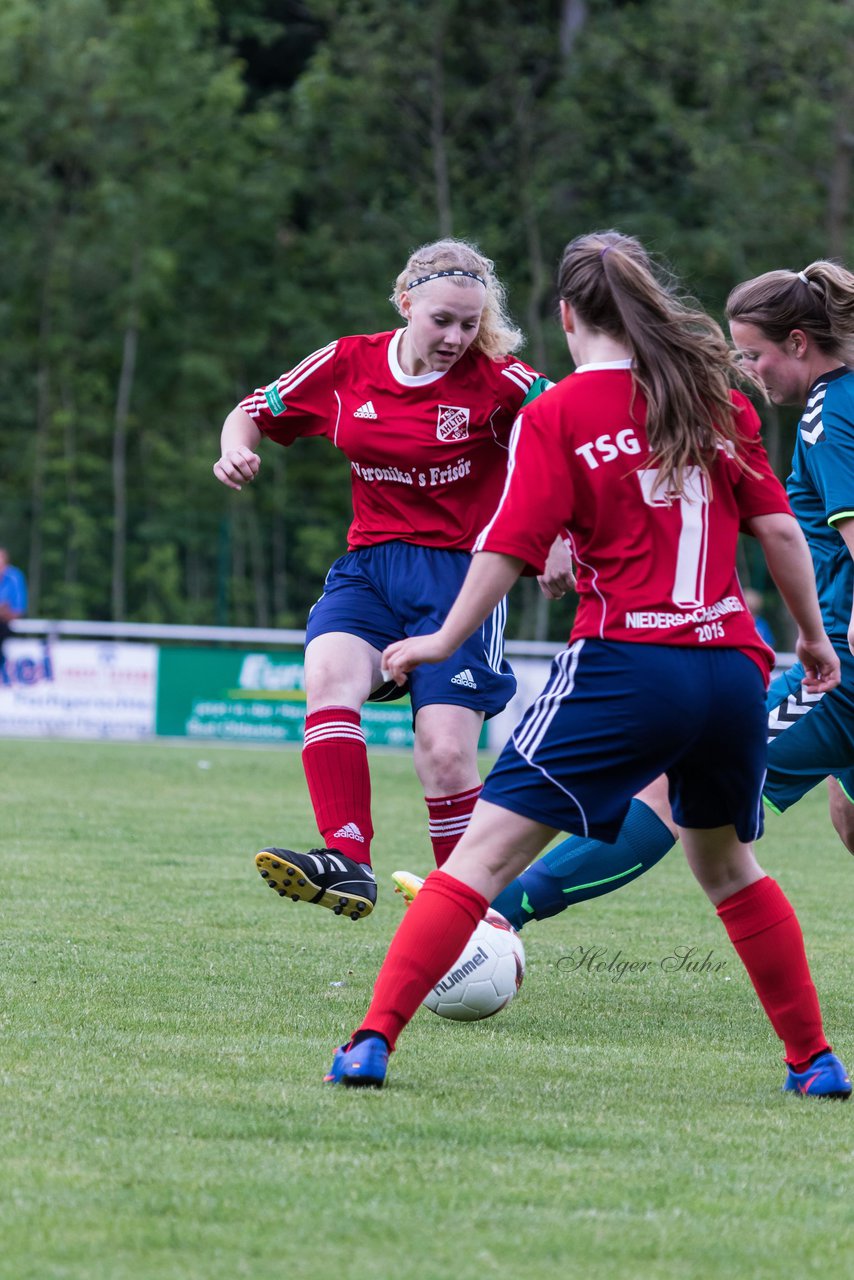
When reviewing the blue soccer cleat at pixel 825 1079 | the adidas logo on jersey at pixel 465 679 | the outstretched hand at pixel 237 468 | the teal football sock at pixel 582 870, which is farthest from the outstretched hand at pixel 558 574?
the blue soccer cleat at pixel 825 1079

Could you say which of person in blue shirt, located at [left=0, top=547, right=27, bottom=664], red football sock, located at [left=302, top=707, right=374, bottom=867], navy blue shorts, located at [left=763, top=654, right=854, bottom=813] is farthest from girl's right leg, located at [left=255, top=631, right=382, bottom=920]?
person in blue shirt, located at [left=0, top=547, right=27, bottom=664]

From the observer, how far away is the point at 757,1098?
3.85 metres

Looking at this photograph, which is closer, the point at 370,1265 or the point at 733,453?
the point at 370,1265

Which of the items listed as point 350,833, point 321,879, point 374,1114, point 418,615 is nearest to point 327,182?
point 418,615

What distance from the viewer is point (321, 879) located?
446cm

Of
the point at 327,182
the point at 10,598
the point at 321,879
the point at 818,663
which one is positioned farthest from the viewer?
the point at 327,182

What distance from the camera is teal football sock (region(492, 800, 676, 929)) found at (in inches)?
202

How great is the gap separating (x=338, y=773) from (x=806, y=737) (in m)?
1.33

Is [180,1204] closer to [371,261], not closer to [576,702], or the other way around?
[576,702]

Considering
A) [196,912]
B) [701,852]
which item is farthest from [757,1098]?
[196,912]

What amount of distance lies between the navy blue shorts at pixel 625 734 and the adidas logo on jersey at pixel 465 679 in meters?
1.30

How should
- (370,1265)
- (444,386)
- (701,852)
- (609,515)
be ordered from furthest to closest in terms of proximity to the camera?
1. (444,386)
2. (701,852)
3. (609,515)
4. (370,1265)

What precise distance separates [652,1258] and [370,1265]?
0.45 metres

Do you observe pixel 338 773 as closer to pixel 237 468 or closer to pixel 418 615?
pixel 418 615
